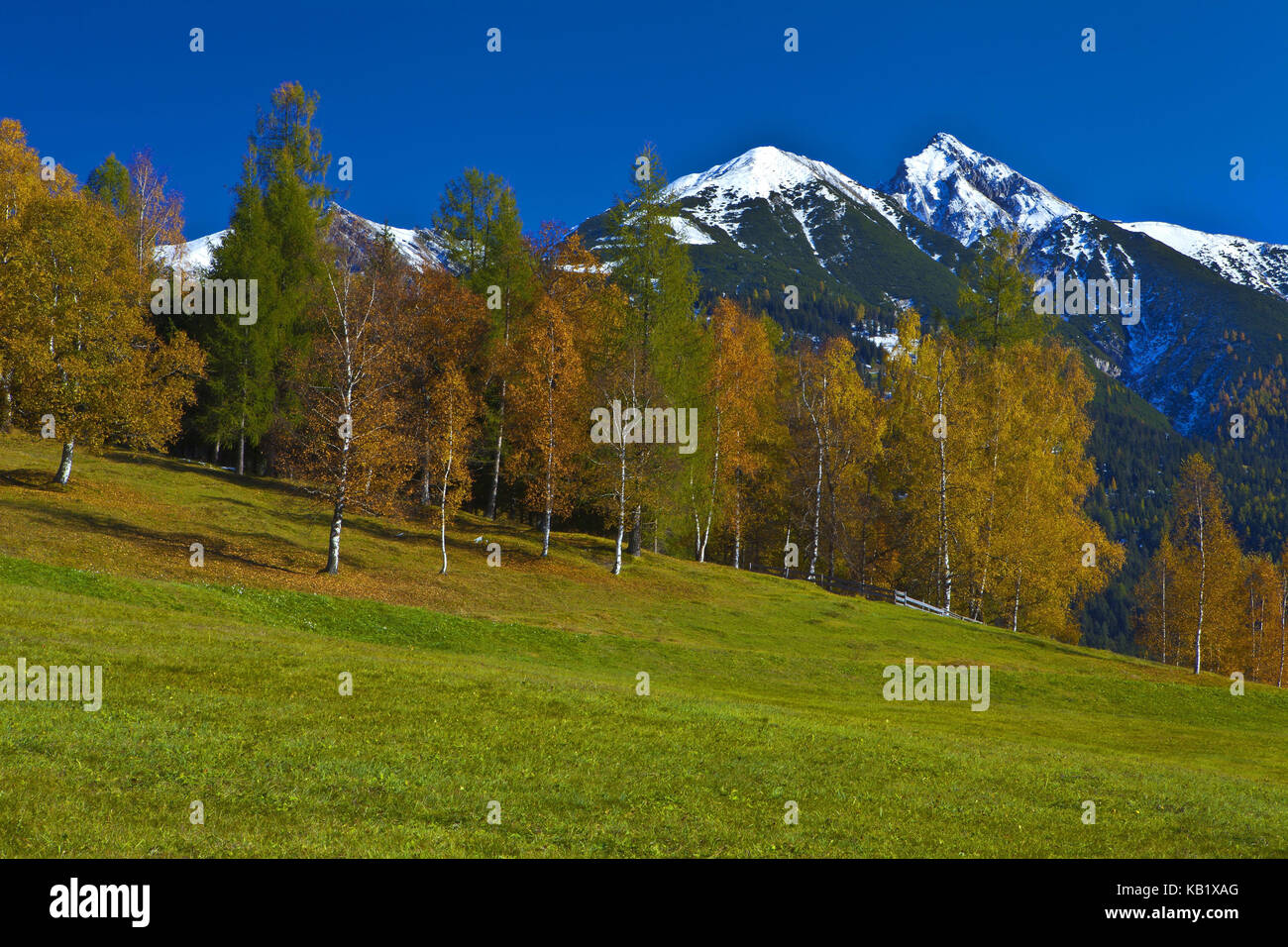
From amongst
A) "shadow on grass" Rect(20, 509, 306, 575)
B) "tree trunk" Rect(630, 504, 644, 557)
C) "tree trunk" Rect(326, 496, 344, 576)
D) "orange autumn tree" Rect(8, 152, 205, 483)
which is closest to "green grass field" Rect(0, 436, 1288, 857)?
"shadow on grass" Rect(20, 509, 306, 575)

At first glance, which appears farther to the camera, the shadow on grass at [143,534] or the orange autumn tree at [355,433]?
the orange autumn tree at [355,433]

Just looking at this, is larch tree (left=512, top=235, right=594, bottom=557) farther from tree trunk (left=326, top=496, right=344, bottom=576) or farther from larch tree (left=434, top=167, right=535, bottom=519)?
tree trunk (left=326, top=496, right=344, bottom=576)

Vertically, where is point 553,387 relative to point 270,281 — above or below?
below

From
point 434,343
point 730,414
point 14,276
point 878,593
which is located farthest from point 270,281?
point 878,593

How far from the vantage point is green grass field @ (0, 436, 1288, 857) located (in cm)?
1214

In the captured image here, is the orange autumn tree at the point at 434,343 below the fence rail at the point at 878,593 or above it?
above

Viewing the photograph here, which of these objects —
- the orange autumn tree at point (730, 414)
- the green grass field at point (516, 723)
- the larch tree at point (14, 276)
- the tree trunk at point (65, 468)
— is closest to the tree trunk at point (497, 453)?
the green grass field at point (516, 723)

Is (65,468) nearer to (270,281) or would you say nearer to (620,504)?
(270,281)

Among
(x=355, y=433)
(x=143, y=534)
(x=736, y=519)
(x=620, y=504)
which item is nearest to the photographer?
(x=143, y=534)

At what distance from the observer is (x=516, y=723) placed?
18.6 meters

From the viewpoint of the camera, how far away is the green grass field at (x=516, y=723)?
12.1 meters

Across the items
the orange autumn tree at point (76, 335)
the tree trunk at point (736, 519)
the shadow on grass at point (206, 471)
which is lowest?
the tree trunk at point (736, 519)

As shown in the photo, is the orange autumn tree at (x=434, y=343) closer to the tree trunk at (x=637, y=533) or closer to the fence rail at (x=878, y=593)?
the tree trunk at (x=637, y=533)
